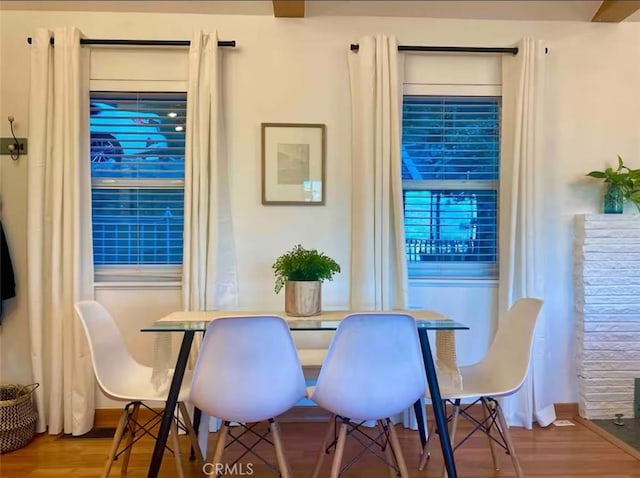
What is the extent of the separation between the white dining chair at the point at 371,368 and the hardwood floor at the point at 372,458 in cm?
67

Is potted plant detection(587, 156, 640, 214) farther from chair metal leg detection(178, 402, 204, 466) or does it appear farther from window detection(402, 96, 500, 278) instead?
chair metal leg detection(178, 402, 204, 466)

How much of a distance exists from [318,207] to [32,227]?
1.67 m

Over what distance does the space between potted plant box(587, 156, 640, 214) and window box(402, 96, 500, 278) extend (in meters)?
0.65

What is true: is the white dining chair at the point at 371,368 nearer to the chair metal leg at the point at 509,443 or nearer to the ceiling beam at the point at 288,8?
the chair metal leg at the point at 509,443

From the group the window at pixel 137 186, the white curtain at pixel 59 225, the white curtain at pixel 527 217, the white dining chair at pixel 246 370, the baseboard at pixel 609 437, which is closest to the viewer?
the white dining chair at pixel 246 370

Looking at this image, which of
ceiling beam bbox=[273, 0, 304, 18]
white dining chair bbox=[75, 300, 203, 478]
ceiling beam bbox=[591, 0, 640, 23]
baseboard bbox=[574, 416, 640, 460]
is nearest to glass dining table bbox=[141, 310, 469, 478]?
white dining chair bbox=[75, 300, 203, 478]

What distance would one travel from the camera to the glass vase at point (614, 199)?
276 cm

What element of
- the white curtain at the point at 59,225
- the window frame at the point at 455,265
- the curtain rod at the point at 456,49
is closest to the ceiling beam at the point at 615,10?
the curtain rod at the point at 456,49

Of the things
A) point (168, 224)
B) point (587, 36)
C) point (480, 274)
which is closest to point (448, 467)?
point (480, 274)

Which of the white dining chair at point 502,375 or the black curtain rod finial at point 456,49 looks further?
the black curtain rod finial at point 456,49

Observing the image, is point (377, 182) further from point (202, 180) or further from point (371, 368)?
point (371, 368)

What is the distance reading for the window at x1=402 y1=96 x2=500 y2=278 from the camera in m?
2.88

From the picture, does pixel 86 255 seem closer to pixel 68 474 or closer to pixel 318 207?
pixel 68 474

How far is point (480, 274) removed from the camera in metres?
2.89
